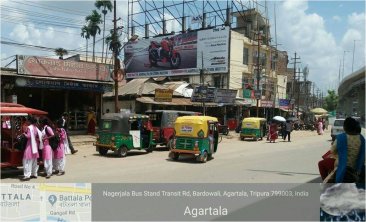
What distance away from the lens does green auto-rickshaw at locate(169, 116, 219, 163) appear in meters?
16.4

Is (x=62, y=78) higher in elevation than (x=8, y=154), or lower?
higher

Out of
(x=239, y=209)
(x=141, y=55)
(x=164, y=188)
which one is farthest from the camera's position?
(x=141, y=55)

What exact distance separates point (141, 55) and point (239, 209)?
45.8 meters

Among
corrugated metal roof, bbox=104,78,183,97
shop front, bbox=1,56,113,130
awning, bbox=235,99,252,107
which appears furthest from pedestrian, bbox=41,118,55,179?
awning, bbox=235,99,252,107

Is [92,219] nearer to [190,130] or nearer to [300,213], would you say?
[300,213]

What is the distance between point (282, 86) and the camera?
61188mm

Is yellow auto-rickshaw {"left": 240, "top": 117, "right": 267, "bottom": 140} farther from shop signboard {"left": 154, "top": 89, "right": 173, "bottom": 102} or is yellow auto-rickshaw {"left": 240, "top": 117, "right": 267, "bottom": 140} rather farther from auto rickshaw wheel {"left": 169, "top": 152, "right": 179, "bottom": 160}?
auto rickshaw wheel {"left": 169, "top": 152, "right": 179, "bottom": 160}

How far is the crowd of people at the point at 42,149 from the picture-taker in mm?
Result: 11609

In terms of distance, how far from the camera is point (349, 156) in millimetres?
6047

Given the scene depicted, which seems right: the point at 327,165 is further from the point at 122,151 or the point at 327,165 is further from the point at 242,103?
the point at 242,103

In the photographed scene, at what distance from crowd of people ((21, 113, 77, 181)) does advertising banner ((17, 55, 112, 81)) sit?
35.6 ft

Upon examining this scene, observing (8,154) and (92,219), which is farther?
(8,154)

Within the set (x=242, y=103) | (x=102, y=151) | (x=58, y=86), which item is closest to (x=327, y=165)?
(x=102, y=151)

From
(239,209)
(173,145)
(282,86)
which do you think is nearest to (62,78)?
(173,145)
